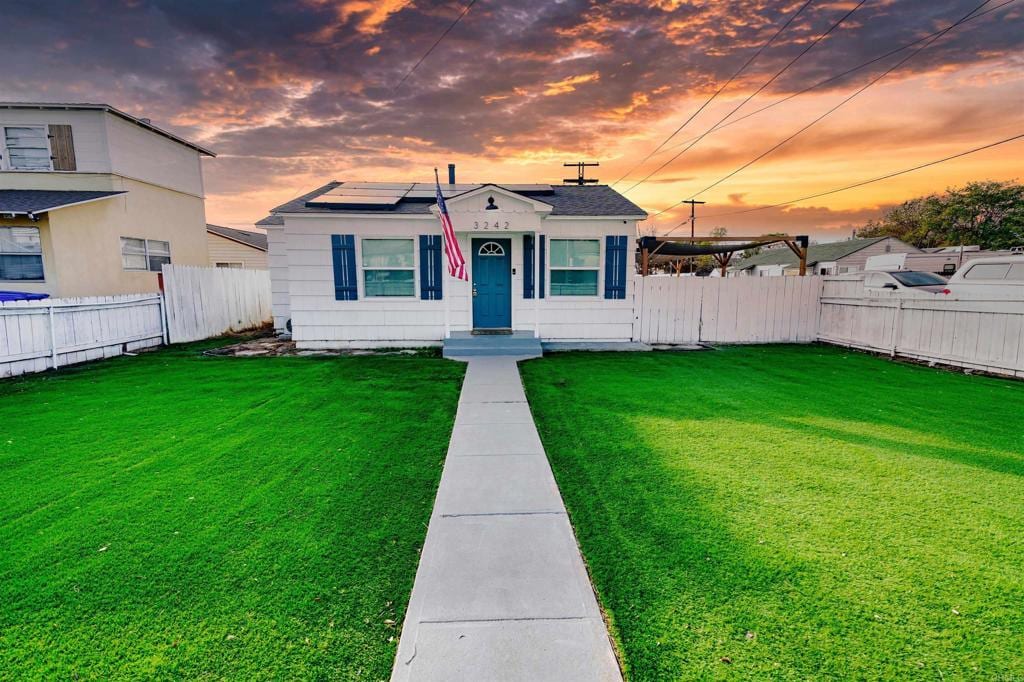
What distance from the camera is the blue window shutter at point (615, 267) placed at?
10.3 meters

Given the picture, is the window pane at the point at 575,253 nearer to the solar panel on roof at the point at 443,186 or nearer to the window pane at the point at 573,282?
the window pane at the point at 573,282

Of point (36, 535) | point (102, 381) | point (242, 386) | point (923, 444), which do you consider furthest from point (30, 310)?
point (923, 444)

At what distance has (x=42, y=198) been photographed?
11.4 meters

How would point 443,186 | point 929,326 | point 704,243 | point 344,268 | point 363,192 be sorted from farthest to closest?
point 704,243 < point 443,186 < point 363,192 < point 344,268 < point 929,326

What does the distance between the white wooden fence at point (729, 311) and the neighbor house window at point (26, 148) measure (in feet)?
56.2

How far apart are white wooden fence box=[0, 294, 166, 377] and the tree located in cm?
5032

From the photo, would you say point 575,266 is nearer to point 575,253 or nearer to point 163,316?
point 575,253

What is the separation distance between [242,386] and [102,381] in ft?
8.17

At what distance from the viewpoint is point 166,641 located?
6.59 ft

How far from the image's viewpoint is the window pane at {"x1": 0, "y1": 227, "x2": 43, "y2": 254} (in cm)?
1120

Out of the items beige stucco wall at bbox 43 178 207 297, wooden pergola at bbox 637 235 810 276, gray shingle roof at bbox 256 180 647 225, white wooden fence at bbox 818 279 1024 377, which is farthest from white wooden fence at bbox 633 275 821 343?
beige stucco wall at bbox 43 178 207 297

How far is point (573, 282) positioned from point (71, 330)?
1032 centimetres

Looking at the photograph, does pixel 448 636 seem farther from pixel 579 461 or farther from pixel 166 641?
pixel 579 461

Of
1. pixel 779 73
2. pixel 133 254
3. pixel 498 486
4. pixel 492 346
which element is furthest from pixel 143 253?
Result: pixel 779 73
